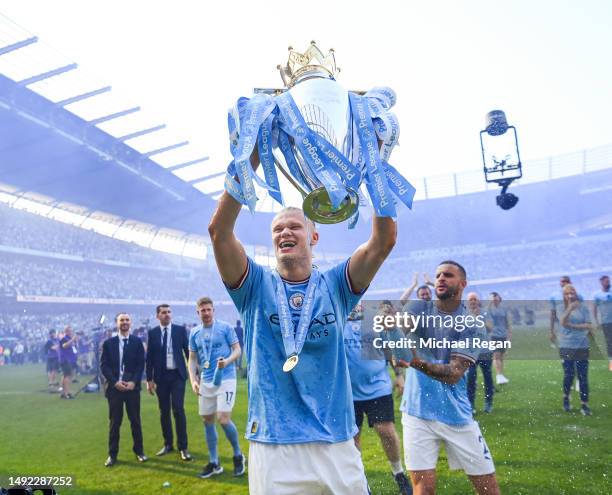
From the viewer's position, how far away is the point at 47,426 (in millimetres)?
9055

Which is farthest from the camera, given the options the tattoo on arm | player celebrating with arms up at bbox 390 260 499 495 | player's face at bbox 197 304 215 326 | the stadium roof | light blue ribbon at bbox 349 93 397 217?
the stadium roof

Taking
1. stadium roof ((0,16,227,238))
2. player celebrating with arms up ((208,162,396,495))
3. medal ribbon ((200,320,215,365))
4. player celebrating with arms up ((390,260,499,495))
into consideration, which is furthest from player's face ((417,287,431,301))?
stadium roof ((0,16,227,238))

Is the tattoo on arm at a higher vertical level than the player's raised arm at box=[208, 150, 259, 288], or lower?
lower

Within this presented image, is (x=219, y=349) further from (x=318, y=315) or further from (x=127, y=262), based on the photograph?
(x=127, y=262)

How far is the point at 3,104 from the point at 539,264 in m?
38.7

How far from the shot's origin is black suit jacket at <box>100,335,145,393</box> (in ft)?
23.0

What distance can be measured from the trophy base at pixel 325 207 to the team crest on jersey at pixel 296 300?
651 mm

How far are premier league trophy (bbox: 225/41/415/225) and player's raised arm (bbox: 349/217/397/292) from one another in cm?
35

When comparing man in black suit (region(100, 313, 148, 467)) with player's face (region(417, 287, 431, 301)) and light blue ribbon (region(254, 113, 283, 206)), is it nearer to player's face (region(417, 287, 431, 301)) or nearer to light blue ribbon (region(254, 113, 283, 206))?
player's face (region(417, 287, 431, 301))

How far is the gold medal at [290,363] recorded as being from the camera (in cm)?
209

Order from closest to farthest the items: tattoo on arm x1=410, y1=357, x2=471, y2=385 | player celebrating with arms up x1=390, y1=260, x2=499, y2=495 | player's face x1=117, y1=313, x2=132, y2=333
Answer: tattoo on arm x1=410, y1=357, x2=471, y2=385 → player celebrating with arms up x1=390, y1=260, x2=499, y2=495 → player's face x1=117, y1=313, x2=132, y2=333

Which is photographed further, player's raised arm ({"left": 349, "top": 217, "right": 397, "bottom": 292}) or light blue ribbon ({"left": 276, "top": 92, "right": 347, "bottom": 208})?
player's raised arm ({"left": 349, "top": 217, "right": 397, "bottom": 292})

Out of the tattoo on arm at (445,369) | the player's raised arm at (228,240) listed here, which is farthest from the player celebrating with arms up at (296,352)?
the tattoo on arm at (445,369)

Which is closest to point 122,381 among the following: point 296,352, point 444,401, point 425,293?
point 425,293
